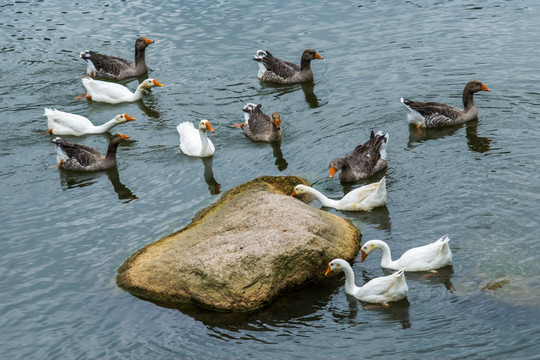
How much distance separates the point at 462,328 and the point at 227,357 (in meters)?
3.17

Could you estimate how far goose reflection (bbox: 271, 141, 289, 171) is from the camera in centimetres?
1592

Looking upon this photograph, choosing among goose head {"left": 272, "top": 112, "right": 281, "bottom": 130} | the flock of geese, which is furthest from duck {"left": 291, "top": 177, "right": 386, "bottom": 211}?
goose head {"left": 272, "top": 112, "right": 281, "bottom": 130}

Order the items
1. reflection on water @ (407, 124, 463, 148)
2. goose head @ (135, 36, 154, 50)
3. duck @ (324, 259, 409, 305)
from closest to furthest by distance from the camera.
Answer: duck @ (324, 259, 409, 305), reflection on water @ (407, 124, 463, 148), goose head @ (135, 36, 154, 50)

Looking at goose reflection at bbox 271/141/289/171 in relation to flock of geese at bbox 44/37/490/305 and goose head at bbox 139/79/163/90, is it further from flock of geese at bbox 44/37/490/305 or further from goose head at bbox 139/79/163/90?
goose head at bbox 139/79/163/90

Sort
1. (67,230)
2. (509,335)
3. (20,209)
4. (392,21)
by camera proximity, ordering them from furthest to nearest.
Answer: (392,21) → (20,209) → (67,230) → (509,335)

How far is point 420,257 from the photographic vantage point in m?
11.0

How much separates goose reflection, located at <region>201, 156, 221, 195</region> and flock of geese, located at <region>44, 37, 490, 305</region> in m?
0.20

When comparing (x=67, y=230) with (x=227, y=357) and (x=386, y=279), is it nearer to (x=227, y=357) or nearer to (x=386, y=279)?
(x=227, y=357)

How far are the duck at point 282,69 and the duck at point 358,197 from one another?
7.37m

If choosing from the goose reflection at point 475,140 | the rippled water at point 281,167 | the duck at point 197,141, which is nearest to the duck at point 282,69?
the rippled water at point 281,167

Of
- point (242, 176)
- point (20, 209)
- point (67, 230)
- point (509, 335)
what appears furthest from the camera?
point (242, 176)

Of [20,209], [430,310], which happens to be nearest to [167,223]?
[20,209]

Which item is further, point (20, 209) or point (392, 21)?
point (392, 21)

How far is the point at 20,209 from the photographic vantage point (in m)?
14.5
